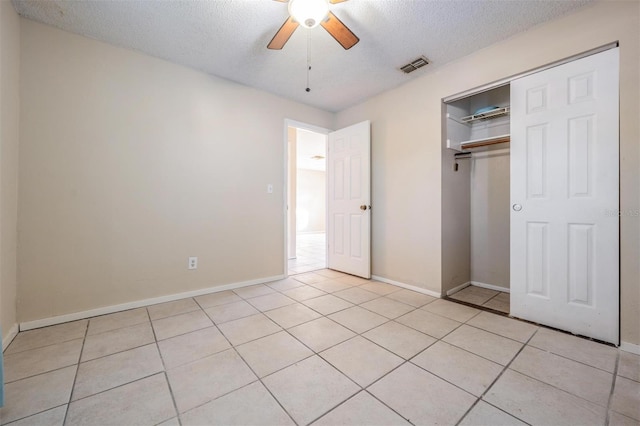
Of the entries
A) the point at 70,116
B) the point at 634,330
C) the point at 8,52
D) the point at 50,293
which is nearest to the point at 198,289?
the point at 50,293

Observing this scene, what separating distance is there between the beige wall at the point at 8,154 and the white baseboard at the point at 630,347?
4.32m

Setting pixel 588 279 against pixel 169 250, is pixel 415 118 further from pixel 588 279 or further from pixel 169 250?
pixel 169 250

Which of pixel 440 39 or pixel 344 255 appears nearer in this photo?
pixel 440 39

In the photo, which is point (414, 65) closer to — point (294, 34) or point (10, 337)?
point (294, 34)

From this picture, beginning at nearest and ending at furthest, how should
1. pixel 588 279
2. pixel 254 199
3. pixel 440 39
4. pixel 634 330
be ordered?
1. pixel 634 330
2. pixel 588 279
3. pixel 440 39
4. pixel 254 199

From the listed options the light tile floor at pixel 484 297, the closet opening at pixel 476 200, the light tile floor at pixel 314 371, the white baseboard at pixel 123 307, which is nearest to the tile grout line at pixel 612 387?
the light tile floor at pixel 314 371

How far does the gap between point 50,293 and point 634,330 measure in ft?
14.6

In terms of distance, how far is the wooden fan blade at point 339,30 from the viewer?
66.8 inches

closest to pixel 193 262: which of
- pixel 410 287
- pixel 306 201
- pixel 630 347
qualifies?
pixel 410 287

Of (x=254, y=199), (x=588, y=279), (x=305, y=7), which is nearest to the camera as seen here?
(x=305, y=7)

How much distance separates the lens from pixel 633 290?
175cm

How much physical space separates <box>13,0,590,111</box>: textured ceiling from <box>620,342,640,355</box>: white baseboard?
249 cm

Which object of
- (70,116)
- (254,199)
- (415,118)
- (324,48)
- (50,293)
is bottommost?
(50,293)

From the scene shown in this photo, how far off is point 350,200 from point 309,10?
2.42m
